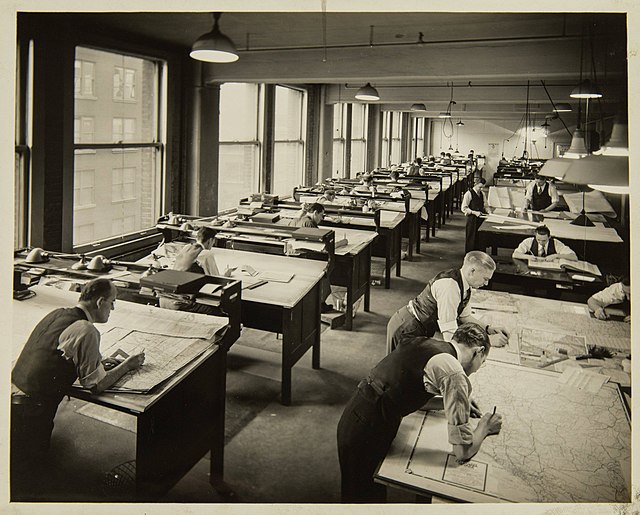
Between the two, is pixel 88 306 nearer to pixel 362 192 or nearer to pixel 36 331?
pixel 36 331

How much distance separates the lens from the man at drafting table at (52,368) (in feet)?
7.46

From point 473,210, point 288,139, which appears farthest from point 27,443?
point 288,139

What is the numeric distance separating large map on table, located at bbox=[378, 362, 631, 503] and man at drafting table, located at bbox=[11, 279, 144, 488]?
1207 mm

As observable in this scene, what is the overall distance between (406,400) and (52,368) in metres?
1.47

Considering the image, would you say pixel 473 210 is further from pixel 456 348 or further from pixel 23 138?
pixel 23 138

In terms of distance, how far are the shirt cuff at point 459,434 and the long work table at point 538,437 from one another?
0.22 ft

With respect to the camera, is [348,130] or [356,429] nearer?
[356,429]

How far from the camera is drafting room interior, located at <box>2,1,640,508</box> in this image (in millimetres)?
2301

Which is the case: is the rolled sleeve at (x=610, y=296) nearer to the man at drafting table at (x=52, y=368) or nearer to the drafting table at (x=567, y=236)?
the drafting table at (x=567, y=236)

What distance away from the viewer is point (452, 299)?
3135mm

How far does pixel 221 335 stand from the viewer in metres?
2.72
